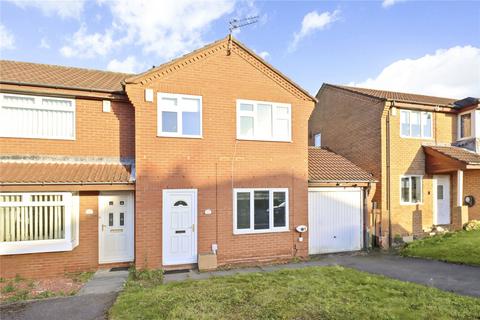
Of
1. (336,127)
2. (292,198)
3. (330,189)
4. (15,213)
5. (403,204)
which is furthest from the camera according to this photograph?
(336,127)

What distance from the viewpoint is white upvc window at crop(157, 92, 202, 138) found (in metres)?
9.55

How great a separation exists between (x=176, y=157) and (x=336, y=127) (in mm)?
10778

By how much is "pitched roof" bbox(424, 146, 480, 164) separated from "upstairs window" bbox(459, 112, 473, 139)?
98 cm

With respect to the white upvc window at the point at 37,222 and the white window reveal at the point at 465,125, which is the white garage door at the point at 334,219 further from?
the white upvc window at the point at 37,222

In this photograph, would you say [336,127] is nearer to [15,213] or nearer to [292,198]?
[292,198]

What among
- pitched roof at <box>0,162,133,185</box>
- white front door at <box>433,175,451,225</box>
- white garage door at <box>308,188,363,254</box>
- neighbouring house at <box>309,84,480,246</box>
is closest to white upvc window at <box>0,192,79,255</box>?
pitched roof at <box>0,162,133,185</box>

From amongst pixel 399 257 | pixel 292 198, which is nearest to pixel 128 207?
pixel 292 198

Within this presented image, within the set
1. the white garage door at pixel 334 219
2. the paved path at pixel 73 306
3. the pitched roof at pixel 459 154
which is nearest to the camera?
the paved path at pixel 73 306

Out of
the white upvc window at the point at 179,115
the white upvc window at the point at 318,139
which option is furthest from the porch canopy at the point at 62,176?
the white upvc window at the point at 318,139

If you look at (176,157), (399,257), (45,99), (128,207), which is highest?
(45,99)

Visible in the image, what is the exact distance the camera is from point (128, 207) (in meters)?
9.84

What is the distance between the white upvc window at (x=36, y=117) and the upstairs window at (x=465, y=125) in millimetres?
17712

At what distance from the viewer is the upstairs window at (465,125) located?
15164 millimetres

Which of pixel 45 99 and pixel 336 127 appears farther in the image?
pixel 336 127
